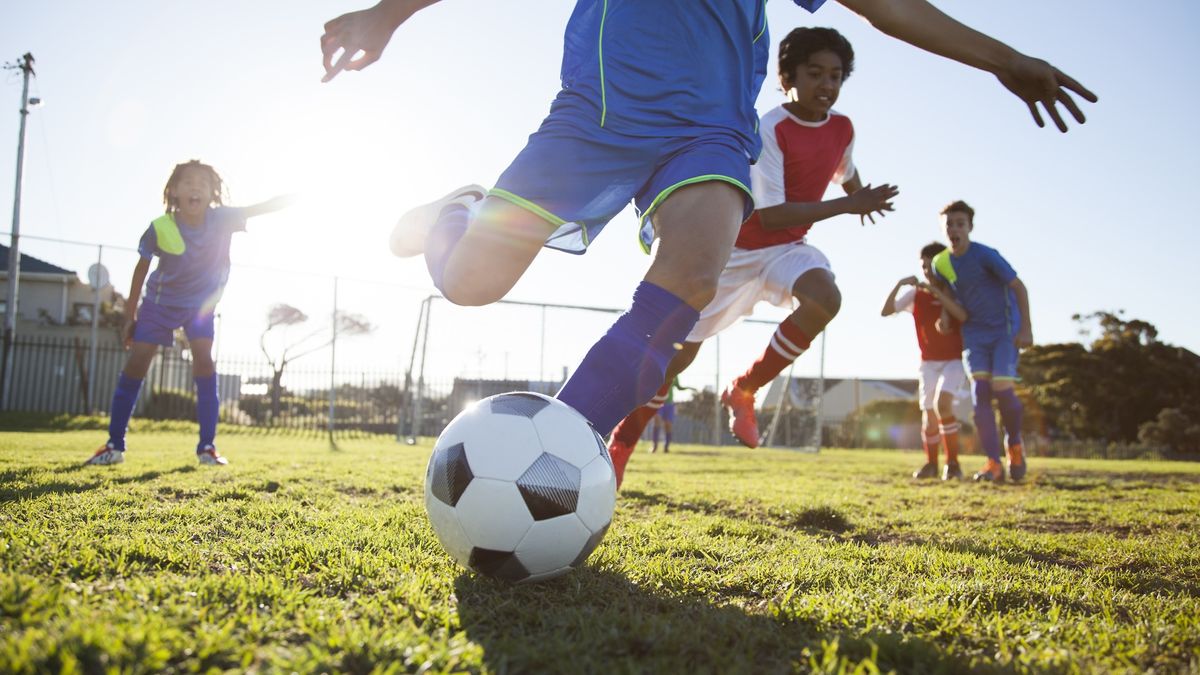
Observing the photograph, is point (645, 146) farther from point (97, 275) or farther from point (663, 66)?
point (97, 275)

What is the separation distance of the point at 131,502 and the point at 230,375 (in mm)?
15542

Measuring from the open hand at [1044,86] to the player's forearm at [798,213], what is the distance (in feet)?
5.11

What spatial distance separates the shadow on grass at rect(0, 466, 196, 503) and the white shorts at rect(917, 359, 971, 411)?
701 centimetres

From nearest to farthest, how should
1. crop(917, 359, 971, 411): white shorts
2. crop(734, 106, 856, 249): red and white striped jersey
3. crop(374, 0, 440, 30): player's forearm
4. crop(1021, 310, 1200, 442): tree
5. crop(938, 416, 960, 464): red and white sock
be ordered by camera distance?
crop(374, 0, 440, 30): player's forearm
crop(734, 106, 856, 249): red and white striped jersey
crop(938, 416, 960, 464): red and white sock
crop(917, 359, 971, 411): white shorts
crop(1021, 310, 1200, 442): tree

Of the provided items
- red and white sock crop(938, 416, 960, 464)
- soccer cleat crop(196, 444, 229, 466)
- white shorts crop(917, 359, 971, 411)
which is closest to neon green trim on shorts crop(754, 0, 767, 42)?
soccer cleat crop(196, 444, 229, 466)

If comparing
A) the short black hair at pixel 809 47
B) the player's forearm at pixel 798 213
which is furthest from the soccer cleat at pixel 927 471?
the short black hair at pixel 809 47

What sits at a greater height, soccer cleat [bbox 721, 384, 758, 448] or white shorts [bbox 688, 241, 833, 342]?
white shorts [bbox 688, 241, 833, 342]

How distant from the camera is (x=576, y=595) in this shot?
1.63 meters

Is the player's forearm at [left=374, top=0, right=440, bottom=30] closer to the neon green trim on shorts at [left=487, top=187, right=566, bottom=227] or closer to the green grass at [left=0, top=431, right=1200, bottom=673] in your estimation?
the neon green trim on shorts at [left=487, top=187, right=566, bottom=227]

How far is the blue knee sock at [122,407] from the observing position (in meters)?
4.95

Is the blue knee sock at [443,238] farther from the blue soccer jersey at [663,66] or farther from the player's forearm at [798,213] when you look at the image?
the player's forearm at [798,213]

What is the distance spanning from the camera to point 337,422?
1580 centimetres

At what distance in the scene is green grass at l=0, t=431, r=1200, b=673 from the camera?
1164mm

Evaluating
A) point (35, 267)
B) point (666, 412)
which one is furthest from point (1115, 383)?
point (35, 267)
